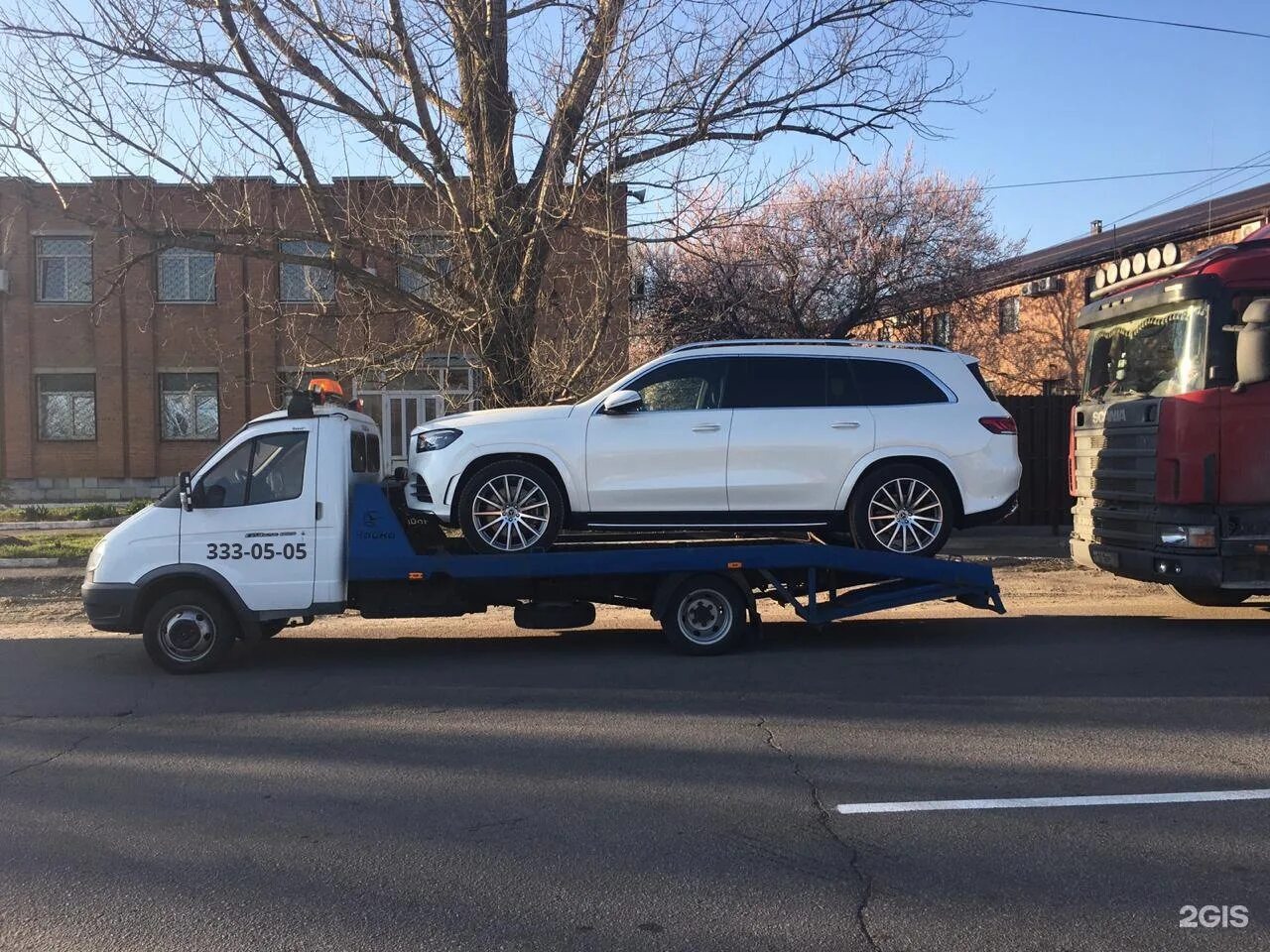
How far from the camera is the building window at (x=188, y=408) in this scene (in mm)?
24406

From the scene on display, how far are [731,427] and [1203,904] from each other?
4.89m

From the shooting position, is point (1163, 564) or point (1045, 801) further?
point (1163, 564)

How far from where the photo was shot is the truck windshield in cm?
865

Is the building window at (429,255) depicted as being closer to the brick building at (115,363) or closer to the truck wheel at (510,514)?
the truck wheel at (510,514)

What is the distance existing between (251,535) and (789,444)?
4.31 m

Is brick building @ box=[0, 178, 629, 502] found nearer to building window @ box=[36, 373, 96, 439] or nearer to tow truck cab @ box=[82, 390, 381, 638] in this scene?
building window @ box=[36, 373, 96, 439]

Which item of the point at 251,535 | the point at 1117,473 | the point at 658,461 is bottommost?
the point at 251,535

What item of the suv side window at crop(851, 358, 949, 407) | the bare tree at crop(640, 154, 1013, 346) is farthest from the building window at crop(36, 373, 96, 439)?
the suv side window at crop(851, 358, 949, 407)

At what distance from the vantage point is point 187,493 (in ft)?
25.2

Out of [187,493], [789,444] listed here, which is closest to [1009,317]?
[789,444]

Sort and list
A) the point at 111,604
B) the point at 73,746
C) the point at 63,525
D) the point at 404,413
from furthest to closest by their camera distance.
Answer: the point at 404,413, the point at 63,525, the point at 111,604, the point at 73,746

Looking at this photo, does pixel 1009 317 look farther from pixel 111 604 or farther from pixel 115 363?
pixel 111 604

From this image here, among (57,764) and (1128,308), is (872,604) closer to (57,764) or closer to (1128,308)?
(1128,308)

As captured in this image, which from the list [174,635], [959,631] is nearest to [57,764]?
[174,635]
